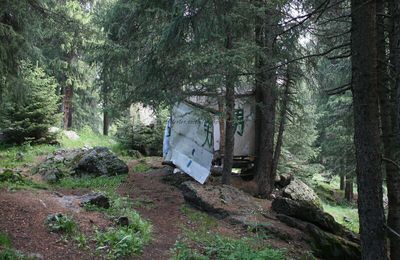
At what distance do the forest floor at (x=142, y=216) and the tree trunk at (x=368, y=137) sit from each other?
1.88m

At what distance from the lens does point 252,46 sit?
28.6 ft

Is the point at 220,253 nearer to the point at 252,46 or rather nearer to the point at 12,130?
the point at 252,46

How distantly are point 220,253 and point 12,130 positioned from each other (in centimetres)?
1125

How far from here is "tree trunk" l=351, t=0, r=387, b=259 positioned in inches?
217

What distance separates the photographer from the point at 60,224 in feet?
21.9

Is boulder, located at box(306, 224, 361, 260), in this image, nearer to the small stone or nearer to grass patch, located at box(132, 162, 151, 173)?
the small stone

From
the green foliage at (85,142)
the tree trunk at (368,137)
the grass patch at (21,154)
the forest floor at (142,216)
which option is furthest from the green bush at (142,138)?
the tree trunk at (368,137)

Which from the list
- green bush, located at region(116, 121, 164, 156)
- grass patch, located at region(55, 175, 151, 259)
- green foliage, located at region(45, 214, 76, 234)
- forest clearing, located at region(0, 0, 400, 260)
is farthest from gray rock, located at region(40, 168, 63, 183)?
green bush, located at region(116, 121, 164, 156)

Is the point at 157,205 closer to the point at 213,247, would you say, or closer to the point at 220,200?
the point at 220,200

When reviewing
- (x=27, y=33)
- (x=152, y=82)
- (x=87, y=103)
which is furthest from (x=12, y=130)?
(x=87, y=103)

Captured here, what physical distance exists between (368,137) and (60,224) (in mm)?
5254

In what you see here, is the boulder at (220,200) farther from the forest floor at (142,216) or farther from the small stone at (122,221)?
the small stone at (122,221)

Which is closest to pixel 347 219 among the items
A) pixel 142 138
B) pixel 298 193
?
pixel 298 193

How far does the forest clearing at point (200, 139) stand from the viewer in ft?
18.8
